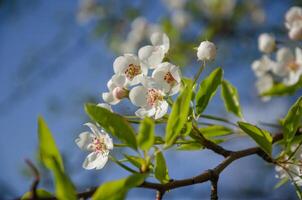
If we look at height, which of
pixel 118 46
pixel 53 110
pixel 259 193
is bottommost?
pixel 259 193

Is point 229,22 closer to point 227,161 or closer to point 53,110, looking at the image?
point 53,110

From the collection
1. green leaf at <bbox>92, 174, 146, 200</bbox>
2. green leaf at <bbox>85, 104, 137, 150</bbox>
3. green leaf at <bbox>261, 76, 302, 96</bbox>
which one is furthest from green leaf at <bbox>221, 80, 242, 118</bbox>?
green leaf at <bbox>92, 174, 146, 200</bbox>

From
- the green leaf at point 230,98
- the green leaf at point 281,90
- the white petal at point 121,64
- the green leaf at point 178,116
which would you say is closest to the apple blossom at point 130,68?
the white petal at point 121,64

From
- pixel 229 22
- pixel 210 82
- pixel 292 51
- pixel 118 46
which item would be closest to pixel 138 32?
pixel 118 46

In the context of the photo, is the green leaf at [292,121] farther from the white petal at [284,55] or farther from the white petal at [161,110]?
the white petal at [284,55]

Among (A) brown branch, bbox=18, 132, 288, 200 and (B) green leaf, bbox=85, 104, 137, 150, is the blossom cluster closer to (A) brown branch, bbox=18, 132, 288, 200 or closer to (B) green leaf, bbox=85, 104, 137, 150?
(A) brown branch, bbox=18, 132, 288, 200

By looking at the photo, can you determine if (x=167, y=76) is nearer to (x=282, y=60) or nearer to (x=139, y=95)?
(x=139, y=95)
